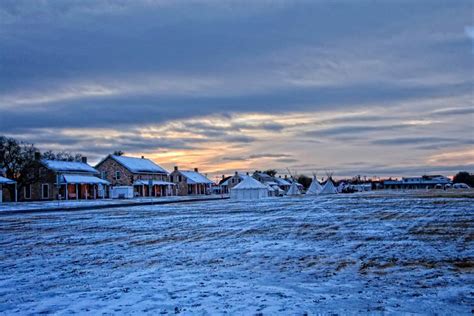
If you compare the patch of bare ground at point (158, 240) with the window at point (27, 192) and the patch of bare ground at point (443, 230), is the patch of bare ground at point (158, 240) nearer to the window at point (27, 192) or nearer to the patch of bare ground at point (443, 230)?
the patch of bare ground at point (443, 230)

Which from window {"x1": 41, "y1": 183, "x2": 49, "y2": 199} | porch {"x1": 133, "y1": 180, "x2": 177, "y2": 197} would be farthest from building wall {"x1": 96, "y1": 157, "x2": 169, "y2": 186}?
window {"x1": 41, "y1": 183, "x2": 49, "y2": 199}

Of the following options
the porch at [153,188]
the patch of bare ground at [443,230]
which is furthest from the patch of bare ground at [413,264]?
the porch at [153,188]

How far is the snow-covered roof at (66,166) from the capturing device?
66000 mm

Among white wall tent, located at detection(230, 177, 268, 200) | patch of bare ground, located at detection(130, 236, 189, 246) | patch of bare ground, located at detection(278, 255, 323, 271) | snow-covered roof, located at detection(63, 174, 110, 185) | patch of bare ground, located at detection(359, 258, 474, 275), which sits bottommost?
patch of bare ground, located at detection(359, 258, 474, 275)

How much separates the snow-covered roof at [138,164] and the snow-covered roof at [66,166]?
4798 millimetres

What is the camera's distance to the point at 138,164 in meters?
82.6

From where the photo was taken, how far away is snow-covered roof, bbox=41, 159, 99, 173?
2598 inches

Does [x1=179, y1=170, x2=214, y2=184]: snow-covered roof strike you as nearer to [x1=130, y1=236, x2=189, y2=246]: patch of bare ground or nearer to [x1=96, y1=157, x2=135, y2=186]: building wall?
[x1=96, y1=157, x2=135, y2=186]: building wall

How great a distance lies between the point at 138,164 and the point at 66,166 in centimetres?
1490

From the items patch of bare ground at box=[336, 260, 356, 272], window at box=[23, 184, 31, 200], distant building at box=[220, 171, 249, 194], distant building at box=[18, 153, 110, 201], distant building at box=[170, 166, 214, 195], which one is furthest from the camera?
distant building at box=[220, 171, 249, 194]

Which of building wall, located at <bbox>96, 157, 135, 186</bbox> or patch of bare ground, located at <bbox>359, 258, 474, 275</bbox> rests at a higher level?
building wall, located at <bbox>96, 157, 135, 186</bbox>

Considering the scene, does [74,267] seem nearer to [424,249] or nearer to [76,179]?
[424,249]

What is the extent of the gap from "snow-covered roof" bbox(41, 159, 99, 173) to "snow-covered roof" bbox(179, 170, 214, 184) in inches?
1032

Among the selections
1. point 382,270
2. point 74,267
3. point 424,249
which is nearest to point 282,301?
point 382,270
